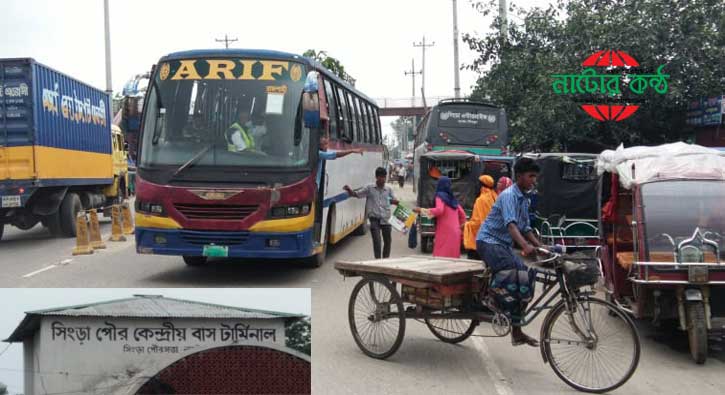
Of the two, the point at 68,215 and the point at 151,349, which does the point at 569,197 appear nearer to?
the point at 68,215

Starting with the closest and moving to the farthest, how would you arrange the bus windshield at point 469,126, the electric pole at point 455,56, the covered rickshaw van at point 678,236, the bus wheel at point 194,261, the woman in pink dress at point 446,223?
the covered rickshaw van at point 678,236
the woman in pink dress at point 446,223
the bus wheel at point 194,261
the bus windshield at point 469,126
the electric pole at point 455,56

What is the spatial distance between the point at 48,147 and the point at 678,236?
1190cm

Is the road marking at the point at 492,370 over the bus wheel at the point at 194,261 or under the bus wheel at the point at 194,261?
under

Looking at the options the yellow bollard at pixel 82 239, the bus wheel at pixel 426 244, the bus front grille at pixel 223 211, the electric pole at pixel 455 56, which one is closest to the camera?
the bus front grille at pixel 223 211

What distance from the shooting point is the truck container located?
13594 mm

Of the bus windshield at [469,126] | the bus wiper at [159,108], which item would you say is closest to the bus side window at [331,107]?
the bus wiper at [159,108]

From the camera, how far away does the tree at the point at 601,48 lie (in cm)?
1798

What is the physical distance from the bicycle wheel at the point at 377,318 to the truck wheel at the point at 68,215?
11394 millimetres

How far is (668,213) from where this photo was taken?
6844mm

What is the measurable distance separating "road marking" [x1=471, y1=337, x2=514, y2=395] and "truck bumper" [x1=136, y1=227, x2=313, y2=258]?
2950 millimetres

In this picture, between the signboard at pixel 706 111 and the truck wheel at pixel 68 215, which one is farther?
the signboard at pixel 706 111

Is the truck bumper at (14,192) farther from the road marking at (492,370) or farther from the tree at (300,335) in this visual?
the tree at (300,335)

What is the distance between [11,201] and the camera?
13305mm

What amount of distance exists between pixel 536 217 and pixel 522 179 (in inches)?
313
